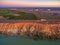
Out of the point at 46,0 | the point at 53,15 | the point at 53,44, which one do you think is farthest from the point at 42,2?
the point at 53,44

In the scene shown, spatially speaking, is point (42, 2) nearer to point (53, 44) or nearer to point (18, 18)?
point (18, 18)

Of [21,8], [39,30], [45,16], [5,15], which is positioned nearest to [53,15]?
[45,16]

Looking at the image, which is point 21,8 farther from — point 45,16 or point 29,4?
point 45,16

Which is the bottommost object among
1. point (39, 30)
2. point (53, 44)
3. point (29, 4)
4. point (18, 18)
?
point (53, 44)

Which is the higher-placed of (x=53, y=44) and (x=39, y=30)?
(x=39, y=30)

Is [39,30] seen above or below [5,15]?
below

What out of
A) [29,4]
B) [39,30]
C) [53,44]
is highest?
[29,4]
